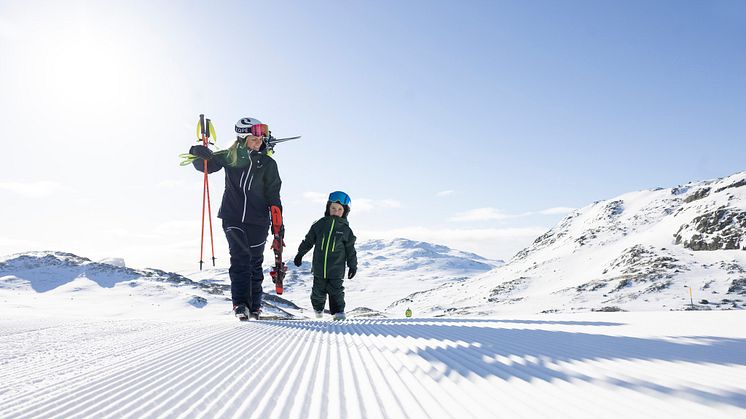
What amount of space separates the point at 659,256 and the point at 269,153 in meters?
72.5

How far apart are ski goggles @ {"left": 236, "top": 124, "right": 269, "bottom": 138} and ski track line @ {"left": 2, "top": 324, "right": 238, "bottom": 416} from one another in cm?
472

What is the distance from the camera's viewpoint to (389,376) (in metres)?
2.13

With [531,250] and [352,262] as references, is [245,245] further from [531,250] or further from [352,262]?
[531,250]

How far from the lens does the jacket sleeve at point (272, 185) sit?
22.6 ft

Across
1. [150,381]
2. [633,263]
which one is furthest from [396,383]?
[633,263]

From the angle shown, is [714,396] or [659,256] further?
[659,256]

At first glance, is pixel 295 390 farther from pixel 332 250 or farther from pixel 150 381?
pixel 332 250

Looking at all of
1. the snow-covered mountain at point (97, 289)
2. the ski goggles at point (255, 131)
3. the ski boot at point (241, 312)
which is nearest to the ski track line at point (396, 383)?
the ski boot at point (241, 312)

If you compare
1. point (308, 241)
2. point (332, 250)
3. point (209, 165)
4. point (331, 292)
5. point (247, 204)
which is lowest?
point (331, 292)

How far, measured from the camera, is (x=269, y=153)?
23.3 ft

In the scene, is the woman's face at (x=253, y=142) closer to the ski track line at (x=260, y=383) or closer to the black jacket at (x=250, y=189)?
the black jacket at (x=250, y=189)

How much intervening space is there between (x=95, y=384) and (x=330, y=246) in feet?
18.3

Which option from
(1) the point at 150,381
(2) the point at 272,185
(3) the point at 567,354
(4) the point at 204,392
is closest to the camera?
(4) the point at 204,392

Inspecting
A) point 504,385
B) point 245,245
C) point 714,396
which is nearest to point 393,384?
point 504,385
